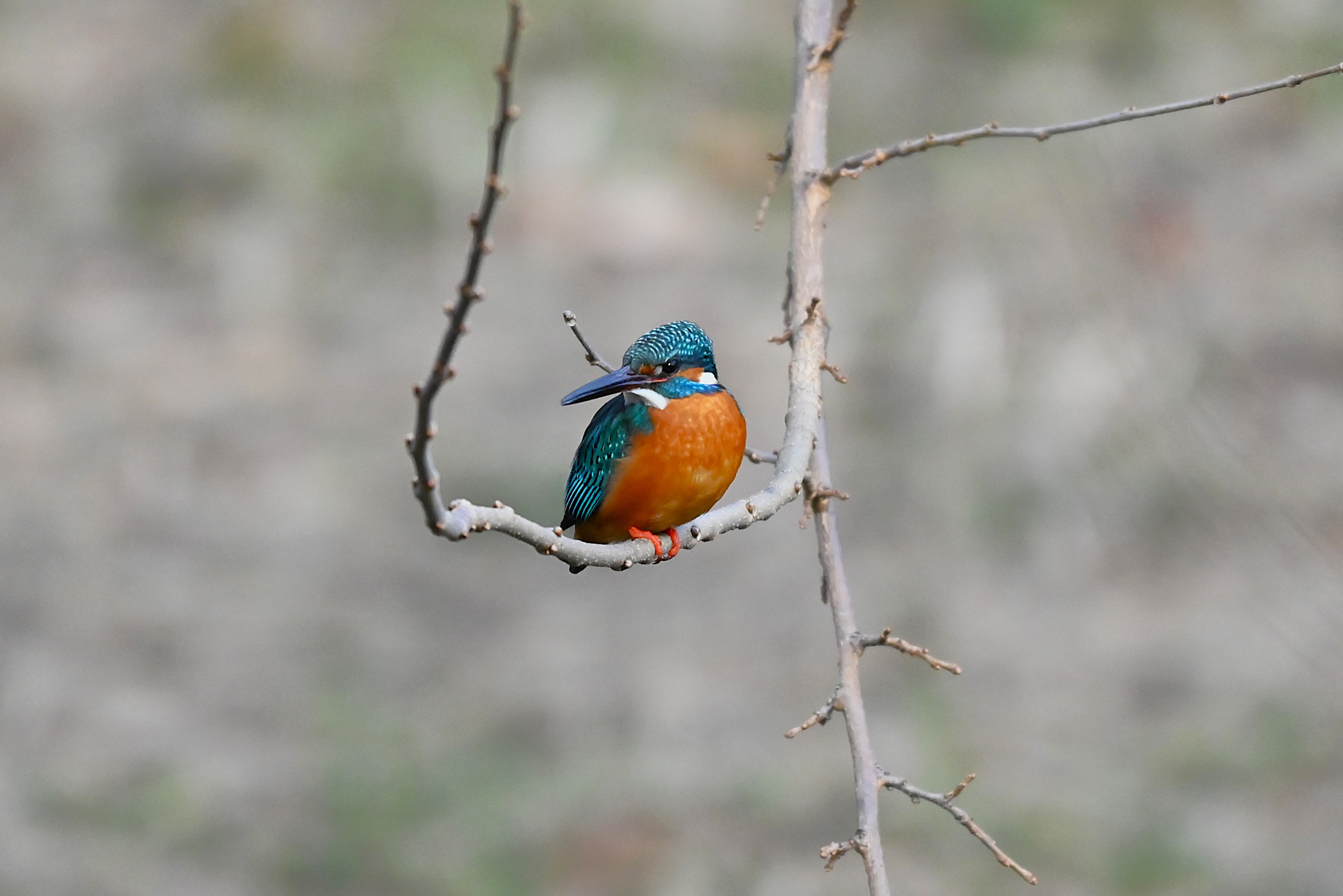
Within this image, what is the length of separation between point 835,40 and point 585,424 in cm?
527

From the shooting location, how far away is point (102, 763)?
7211 mm

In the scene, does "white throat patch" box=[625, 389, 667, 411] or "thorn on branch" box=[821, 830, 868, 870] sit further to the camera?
"white throat patch" box=[625, 389, 667, 411]

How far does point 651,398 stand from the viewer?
8.71ft

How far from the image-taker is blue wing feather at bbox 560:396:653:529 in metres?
2.68

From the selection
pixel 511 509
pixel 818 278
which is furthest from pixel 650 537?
pixel 511 509

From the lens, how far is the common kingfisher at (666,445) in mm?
2594

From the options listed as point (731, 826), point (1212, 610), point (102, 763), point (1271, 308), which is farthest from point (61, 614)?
point (1271, 308)

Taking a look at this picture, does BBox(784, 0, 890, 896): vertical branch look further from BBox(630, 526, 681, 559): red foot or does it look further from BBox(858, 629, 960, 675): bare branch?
BBox(630, 526, 681, 559): red foot

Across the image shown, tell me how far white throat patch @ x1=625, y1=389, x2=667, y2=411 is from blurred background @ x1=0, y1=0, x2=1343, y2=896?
14.3 feet

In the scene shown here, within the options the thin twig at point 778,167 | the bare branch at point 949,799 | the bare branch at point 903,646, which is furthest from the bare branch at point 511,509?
the bare branch at point 949,799

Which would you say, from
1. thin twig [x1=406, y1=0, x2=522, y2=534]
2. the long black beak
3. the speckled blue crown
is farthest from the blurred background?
thin twig [x1=406, y1=0, x2=522, y2=534]

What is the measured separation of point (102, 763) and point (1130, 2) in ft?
26.2

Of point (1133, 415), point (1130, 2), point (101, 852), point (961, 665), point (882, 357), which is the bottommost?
point (101, 852)

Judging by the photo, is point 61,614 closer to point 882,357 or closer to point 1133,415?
point 882,357
